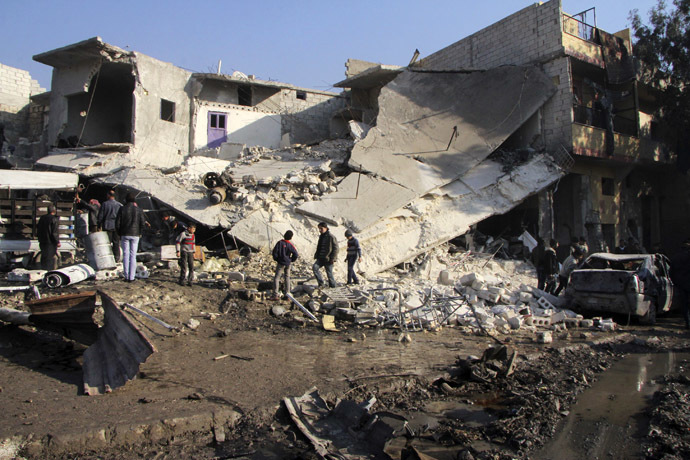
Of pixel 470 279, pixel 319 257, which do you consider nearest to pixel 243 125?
pixel 319 257

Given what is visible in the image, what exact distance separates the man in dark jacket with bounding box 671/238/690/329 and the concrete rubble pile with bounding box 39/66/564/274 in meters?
5.54

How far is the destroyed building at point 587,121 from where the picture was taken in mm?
15516

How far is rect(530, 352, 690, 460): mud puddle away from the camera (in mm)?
3613

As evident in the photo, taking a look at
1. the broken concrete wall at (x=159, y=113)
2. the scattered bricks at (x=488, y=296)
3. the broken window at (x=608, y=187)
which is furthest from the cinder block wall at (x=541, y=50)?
the broken concrete wall at (x=159, y=113)

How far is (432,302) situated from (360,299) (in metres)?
1.31

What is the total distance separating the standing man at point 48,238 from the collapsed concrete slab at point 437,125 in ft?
20.5

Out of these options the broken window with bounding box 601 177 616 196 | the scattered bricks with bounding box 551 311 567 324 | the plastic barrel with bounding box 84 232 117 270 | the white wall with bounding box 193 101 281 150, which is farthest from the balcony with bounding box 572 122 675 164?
the plastic barrel with bounding box 84 232 117 270

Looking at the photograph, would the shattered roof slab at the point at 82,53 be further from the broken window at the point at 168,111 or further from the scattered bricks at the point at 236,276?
the scattered bricks at the point at 236,276

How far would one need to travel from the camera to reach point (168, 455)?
346 centimetres

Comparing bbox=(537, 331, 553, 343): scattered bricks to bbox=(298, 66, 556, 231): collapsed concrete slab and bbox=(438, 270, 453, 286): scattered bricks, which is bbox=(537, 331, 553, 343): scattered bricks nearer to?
bbox=(438, 270, 453, 286): scattered bricks

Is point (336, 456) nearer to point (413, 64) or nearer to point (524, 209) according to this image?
point (524, 209)

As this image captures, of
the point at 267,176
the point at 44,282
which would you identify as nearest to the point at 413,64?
the point at 267,176

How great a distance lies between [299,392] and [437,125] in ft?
41.0

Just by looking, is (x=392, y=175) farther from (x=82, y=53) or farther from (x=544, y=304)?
(x=82, y=53)
